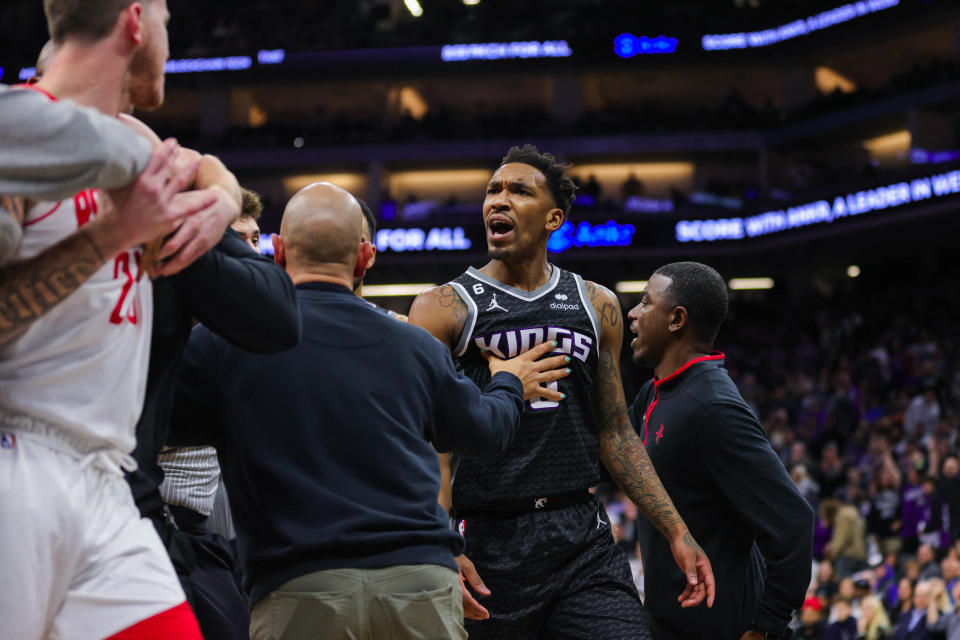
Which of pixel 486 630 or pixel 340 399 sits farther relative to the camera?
pixel 486 630

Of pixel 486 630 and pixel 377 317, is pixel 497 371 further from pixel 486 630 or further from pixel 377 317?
pixel 486 630

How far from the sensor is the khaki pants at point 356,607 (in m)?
2.91

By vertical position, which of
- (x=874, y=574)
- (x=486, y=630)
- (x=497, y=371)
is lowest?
(x=874, y=574)

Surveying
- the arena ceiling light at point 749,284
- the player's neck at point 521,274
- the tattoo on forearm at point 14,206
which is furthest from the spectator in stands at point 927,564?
the arena ceiling light at point 749,284

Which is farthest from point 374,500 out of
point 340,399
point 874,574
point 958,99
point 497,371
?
point 958,99

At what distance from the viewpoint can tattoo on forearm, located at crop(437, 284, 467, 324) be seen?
4.61m

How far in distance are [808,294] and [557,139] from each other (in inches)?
325

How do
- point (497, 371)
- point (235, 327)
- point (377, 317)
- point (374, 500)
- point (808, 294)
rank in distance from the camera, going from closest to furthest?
point (235, 327) → point (374, 500) → point (377, 317) → point (497, 371) → point (808, 294)

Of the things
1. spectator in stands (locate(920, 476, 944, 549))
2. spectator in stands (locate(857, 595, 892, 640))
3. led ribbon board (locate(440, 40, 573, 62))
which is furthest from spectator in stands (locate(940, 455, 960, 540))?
led ribbon board (locate(440, 40, 573, 62))

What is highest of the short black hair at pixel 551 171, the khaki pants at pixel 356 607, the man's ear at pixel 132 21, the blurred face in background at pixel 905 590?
the man's ear at pixel 132 21

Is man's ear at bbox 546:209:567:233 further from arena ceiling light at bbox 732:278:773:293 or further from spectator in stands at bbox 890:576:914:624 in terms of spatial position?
arena ceiling light at bbox 732:278:773:293

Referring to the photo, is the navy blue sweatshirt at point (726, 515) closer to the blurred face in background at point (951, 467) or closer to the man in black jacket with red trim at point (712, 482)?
the man in black jacket with red trim at point (712, 482)

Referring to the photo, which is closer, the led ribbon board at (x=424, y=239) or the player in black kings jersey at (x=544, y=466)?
the player in black kings jersey at (x=544, y=466)

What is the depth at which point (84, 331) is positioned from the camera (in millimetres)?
2285
